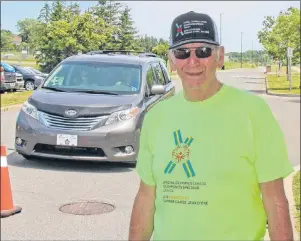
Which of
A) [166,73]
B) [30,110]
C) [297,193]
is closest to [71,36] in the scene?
[30,110]

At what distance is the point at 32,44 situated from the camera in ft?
13.3

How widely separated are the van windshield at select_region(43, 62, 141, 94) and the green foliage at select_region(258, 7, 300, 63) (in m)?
1.60

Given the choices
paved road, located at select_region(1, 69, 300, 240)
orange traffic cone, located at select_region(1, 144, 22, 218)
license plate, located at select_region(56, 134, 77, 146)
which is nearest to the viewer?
paved road, located at select_region(1, 69, 300, 240)

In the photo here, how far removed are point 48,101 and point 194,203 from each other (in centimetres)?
536

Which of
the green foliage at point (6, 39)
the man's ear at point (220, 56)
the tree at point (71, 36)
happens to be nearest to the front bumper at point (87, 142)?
the tree at point (71, 36)

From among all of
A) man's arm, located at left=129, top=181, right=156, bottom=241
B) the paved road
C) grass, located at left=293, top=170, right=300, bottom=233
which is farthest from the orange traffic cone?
man's arm, located at left=129, top=181, right=156, bottom=241

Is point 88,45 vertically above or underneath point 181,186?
above

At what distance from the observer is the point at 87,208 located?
217 inches

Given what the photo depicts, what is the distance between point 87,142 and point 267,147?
5.04 m

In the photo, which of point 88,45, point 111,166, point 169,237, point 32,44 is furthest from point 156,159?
point 111,166

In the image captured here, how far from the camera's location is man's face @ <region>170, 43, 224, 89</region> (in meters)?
1.90

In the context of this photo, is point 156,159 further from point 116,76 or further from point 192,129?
point 116,76

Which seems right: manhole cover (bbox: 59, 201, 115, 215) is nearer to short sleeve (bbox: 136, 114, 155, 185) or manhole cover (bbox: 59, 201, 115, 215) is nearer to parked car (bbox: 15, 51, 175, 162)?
parked car (bbox: 15, 51, 175, 162)

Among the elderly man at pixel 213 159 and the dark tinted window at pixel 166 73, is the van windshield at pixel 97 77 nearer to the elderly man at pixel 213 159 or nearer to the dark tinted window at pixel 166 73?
the dark tinted window at pixel 166 73
